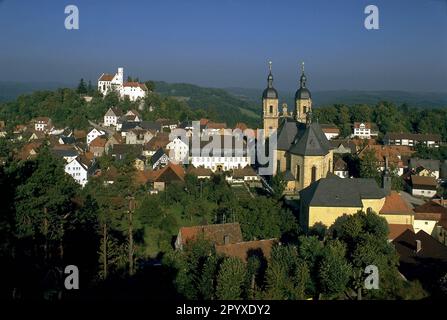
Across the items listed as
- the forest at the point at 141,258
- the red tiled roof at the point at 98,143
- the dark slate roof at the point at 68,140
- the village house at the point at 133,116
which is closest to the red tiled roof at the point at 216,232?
the forest at the point at 141,258

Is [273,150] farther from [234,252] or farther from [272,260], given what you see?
[272,260]

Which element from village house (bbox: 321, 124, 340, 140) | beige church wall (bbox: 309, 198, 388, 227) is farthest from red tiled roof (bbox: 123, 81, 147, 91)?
beige church wall (bbox: 309, 198, 388, 227)

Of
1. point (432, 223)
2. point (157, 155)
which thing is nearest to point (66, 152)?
point (157, 155)

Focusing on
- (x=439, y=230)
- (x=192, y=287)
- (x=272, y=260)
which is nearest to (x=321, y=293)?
→ (x=272, y=260)

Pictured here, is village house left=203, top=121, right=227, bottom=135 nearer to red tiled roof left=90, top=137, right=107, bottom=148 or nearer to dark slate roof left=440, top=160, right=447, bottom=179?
red tiled roof left=90, top=137, right=107, bottom=148

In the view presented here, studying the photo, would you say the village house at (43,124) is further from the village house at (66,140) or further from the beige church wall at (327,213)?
the beige church wall at (327,213)
